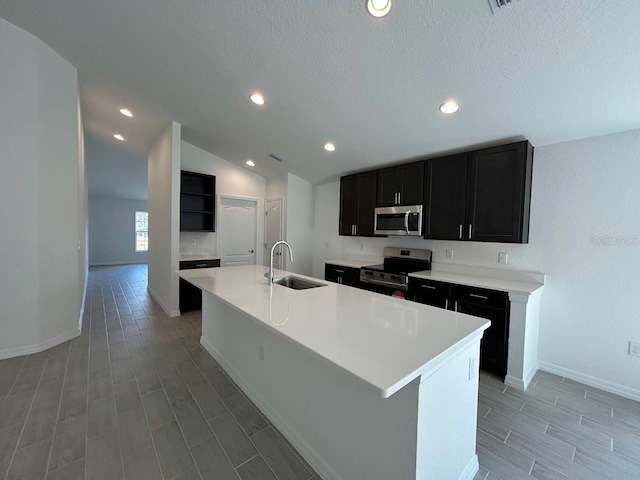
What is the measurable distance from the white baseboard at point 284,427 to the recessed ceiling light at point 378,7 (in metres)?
2.65

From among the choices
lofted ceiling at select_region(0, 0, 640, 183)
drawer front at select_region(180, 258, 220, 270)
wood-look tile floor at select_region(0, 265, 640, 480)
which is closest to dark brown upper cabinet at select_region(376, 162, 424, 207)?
lofted ceiling at select_region(0, 0, 640, 183)

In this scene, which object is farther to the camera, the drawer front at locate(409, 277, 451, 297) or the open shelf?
the open shelf

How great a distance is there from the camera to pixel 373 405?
123 centimetres

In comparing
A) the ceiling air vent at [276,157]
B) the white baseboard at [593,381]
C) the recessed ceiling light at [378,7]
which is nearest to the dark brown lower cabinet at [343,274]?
the ceiling air vent at [276,157]

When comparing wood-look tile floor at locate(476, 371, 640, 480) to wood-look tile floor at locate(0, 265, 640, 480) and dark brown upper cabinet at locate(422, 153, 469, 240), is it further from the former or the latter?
dark brown upper cabinet at locate(422, 153, 469, 240)

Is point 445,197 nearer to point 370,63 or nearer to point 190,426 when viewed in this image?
point 370,63

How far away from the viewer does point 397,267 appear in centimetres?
383

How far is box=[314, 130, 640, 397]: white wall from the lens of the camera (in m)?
2.26

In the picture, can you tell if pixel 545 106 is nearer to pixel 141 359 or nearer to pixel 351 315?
pixel 351 315

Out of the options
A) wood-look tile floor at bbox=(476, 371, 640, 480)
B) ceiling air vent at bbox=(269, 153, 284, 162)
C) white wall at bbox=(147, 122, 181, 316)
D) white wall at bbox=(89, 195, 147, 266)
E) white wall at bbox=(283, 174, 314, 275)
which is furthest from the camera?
white wall at bbox=(89, 195, 147, 266)

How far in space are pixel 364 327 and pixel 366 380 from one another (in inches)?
19.3

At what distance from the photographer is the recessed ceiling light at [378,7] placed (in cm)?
159

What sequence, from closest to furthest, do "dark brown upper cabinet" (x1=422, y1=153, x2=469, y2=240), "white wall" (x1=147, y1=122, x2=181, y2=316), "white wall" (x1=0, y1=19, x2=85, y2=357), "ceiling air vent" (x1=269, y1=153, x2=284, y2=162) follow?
1. "white wall" (x1=0, y1=19, x2=85, y2=357)
2. "dark brown upper cabinet" (x1=422, y1=153, x2=469, y2=240)
3. "white wall" (x1=147, y1=122, x2=181, y2=316)
4. "ceiling air vent" (x1=269, y1=153, x2=284, y2=162)

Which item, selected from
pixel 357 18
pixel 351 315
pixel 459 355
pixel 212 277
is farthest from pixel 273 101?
pixel 459 355
